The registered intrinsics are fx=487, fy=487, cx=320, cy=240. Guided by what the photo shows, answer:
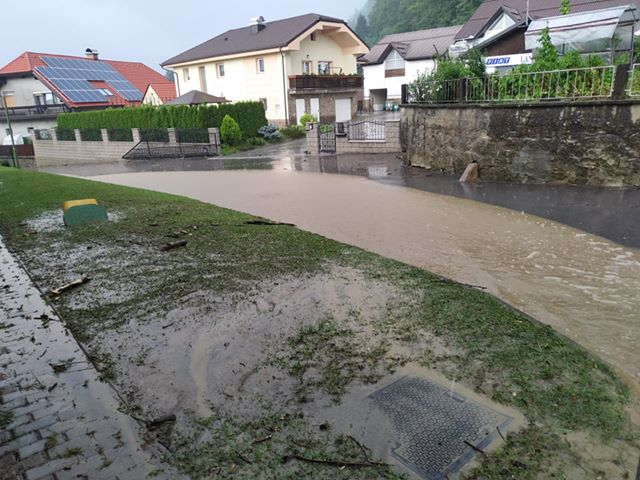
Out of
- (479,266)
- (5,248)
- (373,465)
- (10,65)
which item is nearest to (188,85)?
(10,65)

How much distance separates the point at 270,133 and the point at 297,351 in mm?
27268

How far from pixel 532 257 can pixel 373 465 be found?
17.9 ft

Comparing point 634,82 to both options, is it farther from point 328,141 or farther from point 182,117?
point 182,117

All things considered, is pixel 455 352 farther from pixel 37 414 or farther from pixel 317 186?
pixel 317 186

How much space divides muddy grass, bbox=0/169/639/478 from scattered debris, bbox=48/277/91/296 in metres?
0.15

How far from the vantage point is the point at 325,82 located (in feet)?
113

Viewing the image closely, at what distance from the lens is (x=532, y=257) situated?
25.0 feet

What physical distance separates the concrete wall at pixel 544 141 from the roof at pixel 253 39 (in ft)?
72.7

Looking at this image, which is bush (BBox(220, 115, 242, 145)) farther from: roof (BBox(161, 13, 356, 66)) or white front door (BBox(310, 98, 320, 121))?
roof (BBox(161, 13, 356, 66))

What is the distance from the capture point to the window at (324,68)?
37.6 metres

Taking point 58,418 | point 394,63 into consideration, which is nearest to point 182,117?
point 394,63

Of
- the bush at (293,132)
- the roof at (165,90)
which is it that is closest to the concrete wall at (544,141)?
the bush at (293,132)

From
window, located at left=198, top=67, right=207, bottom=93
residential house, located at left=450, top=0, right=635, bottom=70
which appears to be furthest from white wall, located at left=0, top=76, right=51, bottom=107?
residential house, located at left=450, top=0, right=635, bottom=70

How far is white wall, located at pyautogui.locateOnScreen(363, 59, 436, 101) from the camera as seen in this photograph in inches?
1752
